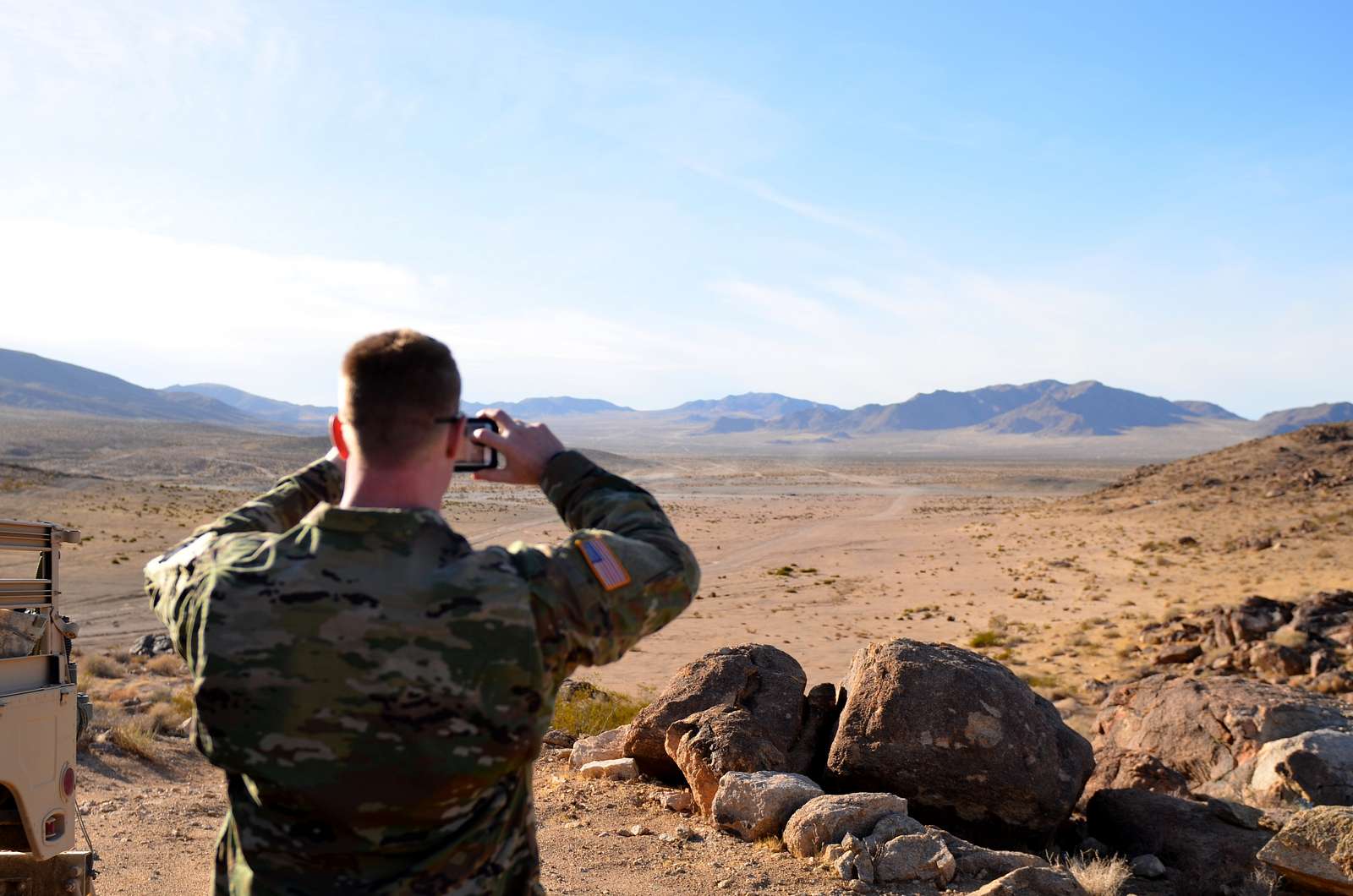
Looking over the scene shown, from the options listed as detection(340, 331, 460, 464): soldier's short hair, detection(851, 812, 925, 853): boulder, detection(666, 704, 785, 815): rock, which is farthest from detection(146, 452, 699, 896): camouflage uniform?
detection(666, 704, 785, 815): rock

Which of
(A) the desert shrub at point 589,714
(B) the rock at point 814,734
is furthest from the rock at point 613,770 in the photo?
(A) the desert shrub at point 589,714

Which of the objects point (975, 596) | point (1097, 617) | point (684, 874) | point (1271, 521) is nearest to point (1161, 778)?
point (684, 874)

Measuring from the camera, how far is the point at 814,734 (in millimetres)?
7887

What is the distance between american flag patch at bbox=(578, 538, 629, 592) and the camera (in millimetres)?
1978

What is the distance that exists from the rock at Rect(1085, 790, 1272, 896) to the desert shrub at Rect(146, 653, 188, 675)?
11.8 meters

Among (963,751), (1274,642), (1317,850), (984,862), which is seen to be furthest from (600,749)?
(1274,642)

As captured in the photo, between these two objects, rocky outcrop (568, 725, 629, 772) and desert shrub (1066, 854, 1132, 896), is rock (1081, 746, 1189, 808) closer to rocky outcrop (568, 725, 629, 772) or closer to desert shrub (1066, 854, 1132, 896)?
desert shrub (1066, 854, 1132, 896)

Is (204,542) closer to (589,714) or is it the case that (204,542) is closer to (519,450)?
(519,450)

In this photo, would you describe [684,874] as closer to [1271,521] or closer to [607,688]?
[607,688]

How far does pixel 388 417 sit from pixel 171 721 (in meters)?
10.1

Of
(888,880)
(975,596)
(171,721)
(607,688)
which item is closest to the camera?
(888,880)

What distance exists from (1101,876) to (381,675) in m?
5.30

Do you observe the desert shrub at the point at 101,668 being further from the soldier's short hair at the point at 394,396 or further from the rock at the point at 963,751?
the soldier's short hair at the point at 394,396

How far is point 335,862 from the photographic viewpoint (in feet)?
6.28
